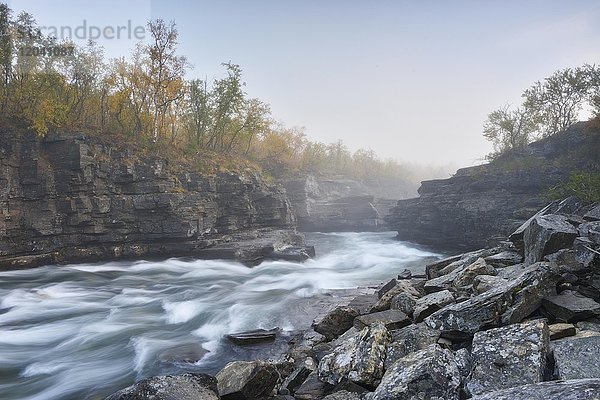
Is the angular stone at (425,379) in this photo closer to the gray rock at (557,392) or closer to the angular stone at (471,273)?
the gray rock at (557,392)

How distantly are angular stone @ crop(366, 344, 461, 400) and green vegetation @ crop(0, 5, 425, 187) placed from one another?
74.1ft

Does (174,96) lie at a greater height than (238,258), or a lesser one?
greater

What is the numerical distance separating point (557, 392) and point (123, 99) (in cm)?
2971

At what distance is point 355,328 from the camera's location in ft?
26.4

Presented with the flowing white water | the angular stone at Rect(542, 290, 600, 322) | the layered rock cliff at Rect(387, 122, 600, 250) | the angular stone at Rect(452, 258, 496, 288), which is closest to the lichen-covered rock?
the angular stone at Rect(542, 290, 600, 322)

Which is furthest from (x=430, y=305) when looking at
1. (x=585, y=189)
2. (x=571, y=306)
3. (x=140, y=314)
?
(x=585, y=189)

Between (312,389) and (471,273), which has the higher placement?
(471,273)

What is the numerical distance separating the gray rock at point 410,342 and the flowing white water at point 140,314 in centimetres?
444

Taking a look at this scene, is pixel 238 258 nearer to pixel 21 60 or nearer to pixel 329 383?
pixel 329 383

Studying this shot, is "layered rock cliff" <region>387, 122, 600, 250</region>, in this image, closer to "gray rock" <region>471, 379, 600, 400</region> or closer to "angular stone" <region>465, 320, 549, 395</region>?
"angular stone" <region>465, 320, 549, 395</region>

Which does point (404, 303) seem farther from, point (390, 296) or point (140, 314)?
point (140, 314)

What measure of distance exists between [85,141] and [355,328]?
65.1 feet

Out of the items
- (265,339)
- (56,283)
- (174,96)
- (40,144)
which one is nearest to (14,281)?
(56,283)

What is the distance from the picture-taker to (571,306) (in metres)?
5.39
